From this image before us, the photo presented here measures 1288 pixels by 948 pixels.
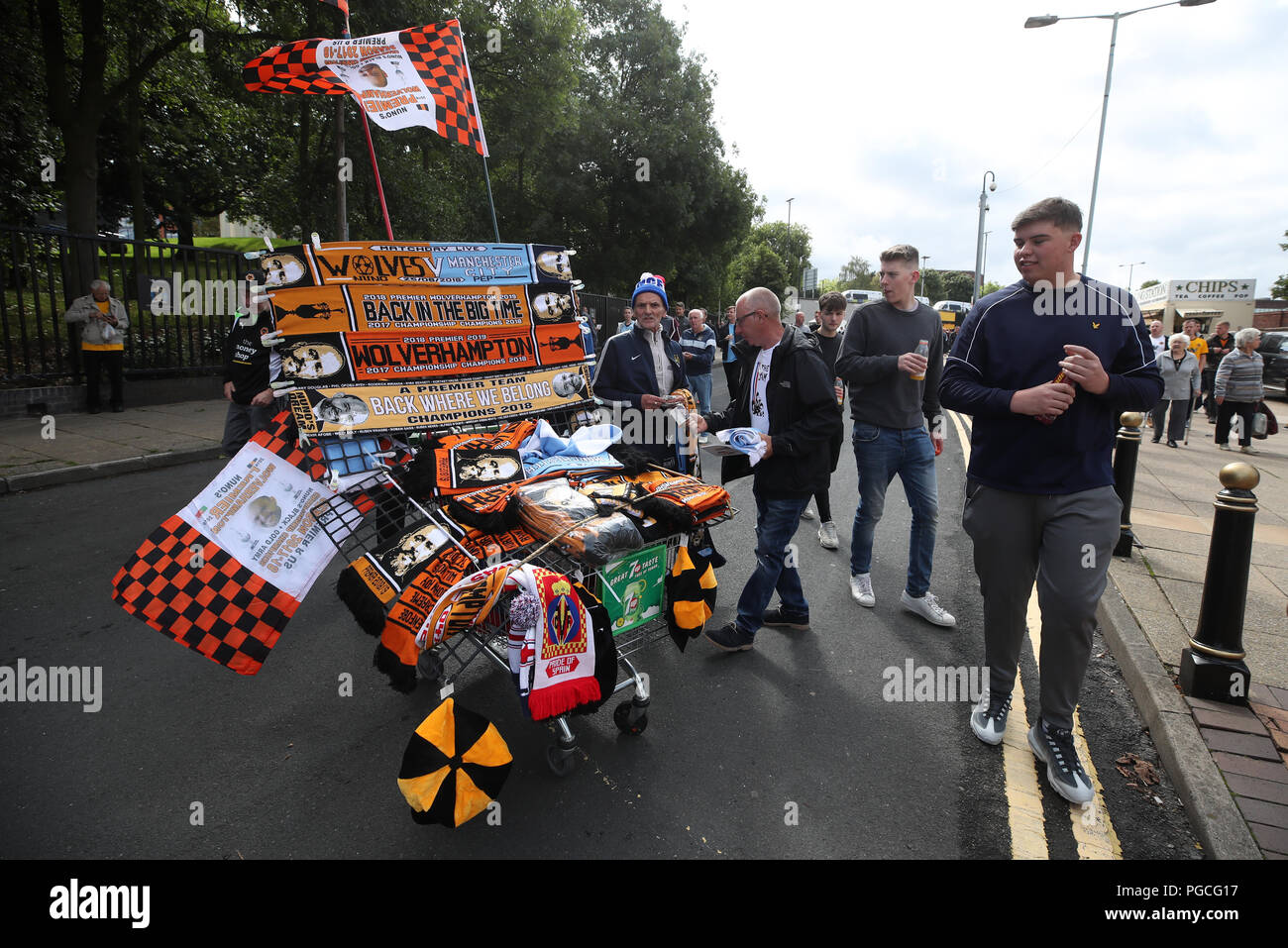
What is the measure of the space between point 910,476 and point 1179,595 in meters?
2.09

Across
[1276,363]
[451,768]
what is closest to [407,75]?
[451,768]

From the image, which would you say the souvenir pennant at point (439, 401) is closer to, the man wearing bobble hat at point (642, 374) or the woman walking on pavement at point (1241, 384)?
the man wearing bobble hat at point (642, 374)

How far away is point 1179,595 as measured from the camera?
15.7 feet

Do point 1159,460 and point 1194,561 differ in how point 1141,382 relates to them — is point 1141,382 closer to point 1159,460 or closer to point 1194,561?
point 1194,561

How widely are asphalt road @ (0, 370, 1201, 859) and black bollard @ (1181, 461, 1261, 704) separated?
0.41 metres

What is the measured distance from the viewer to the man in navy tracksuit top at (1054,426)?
2789mm

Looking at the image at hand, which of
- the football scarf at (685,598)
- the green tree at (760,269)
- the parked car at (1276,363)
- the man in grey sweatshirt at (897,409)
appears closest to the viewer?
the football scarf at (685,598)

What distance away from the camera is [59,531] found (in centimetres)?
573

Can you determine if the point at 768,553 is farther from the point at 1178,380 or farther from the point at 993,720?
the point at 1178,380

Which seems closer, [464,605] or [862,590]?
[464,605]

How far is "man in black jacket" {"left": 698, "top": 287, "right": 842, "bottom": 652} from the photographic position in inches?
148

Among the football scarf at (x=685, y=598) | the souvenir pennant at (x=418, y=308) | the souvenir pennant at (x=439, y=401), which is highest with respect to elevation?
the souvenir pennant at (x=418, y=308)

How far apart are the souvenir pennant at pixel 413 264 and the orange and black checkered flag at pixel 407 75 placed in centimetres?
181

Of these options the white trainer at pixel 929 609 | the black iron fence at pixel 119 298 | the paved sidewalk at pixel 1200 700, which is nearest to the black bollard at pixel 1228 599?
the paved sidewalk at pixel 1200 700
